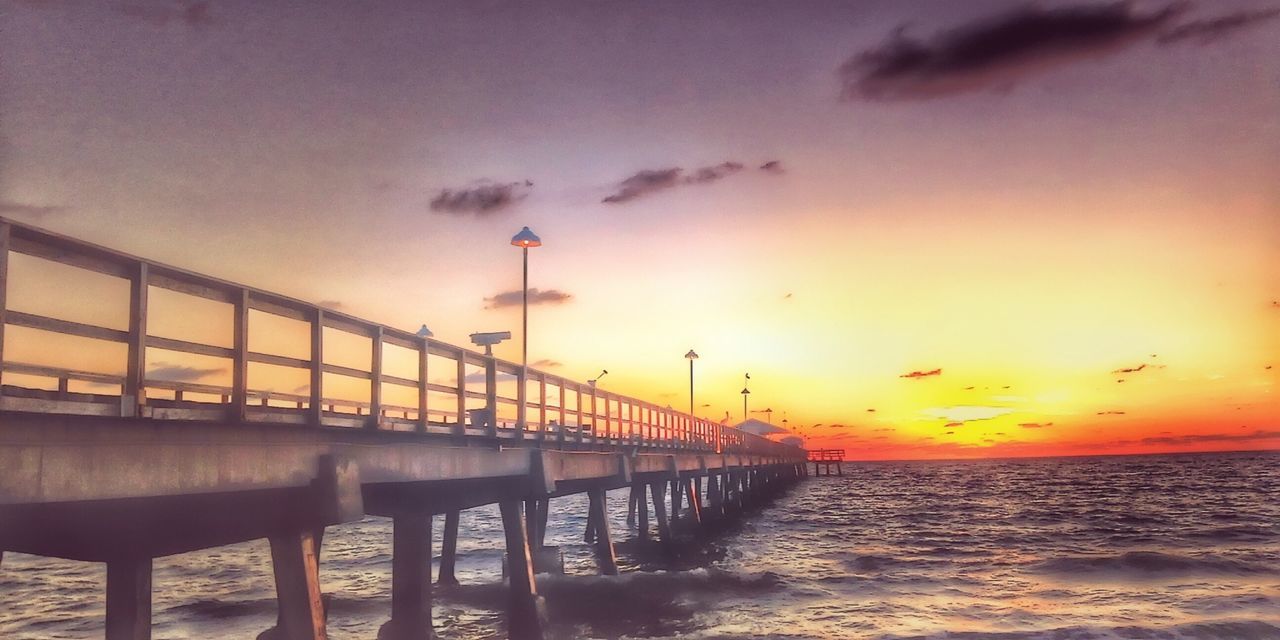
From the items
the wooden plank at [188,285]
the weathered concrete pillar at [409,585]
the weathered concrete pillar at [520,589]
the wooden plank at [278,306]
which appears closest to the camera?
the wooden plank at [188,285]

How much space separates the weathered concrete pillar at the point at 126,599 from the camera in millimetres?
10719

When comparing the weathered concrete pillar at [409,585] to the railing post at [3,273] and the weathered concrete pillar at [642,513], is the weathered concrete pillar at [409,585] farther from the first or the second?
the weathered concrete pillar at [642,513]

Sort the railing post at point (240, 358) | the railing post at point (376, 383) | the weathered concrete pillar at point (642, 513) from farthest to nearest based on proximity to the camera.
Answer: the weathered concrete pillar at point (642, 513) < the railing post at point (376, 383) < the railing post at point (240, 358)

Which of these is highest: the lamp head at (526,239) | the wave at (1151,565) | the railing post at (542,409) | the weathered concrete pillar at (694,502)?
the lamp head at (526,239)

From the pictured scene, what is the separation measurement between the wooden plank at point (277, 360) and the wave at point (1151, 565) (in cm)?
2660

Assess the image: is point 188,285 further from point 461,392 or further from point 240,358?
point 461,392

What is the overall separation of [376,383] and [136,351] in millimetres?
3679

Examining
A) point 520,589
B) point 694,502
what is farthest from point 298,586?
point 694,502

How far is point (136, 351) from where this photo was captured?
6.48 meters

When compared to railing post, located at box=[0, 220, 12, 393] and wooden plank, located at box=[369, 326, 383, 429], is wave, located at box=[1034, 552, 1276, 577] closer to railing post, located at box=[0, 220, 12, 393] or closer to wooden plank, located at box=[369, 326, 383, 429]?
wooden plank, located at box=[369, 326, 383, 429]

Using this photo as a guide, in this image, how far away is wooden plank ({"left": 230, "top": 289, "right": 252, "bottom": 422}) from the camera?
24.8 feet

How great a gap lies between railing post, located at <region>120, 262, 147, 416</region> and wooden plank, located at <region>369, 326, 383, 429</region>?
349cm

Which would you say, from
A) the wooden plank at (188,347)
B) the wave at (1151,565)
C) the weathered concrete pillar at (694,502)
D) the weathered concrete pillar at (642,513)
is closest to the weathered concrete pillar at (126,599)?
the wooden plank at (188,347)

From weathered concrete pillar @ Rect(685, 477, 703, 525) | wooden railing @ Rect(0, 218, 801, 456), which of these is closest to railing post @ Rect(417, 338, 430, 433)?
wooden railing @ Rect(0, 218, 801, 456)
